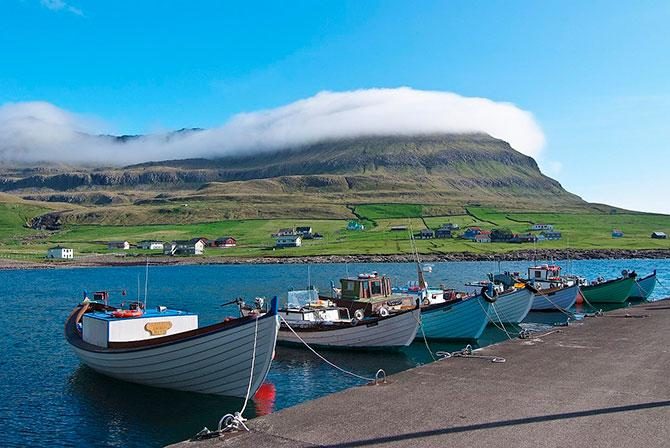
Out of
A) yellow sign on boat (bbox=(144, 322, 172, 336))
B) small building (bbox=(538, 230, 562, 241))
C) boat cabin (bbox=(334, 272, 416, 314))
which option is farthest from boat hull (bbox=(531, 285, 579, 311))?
small building (bbox=(538, 230, 562, 241))

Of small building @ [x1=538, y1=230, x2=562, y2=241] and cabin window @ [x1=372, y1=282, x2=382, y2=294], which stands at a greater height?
small building @ [x1=538, y1=230, x2=562, y2=241]

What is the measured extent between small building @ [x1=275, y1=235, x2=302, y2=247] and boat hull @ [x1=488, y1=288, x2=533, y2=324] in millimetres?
130628

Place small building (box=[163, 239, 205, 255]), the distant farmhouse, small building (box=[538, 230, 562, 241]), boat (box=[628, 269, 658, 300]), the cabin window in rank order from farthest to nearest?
the distant farmhouse → small building (box=[163, 239, 205, 255]) → small building (box=[538, 230, 562, 241]) → boat (box=[628, 269, 658, 300]) → the cabin window

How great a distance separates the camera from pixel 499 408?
1448 centimetres

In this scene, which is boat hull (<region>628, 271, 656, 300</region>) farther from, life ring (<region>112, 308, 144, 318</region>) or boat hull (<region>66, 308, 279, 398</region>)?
life ring (<region>112, 308, 144, 318</region>)

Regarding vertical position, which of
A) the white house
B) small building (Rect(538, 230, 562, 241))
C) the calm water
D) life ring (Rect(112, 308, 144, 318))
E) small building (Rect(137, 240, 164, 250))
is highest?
the white house

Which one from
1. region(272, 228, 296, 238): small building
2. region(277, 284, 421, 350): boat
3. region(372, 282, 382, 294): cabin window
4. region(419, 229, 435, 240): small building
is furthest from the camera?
region(272, 228, 296, 238): small building

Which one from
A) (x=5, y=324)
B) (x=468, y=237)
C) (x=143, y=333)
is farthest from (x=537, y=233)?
(x=143, y=333)

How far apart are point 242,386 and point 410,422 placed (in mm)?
9567

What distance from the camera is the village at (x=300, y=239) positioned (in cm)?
16875

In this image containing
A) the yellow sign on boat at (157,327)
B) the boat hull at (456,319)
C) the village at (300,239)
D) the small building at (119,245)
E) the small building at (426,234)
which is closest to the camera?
the yellow sign on boat at (157,327)

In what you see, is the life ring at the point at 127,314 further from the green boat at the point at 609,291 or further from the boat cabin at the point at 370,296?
the green boat at the point at 609,291

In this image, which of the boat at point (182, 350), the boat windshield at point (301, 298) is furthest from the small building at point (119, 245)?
the boat at point (182, 350)

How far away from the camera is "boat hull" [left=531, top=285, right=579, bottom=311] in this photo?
51406 millimetres
